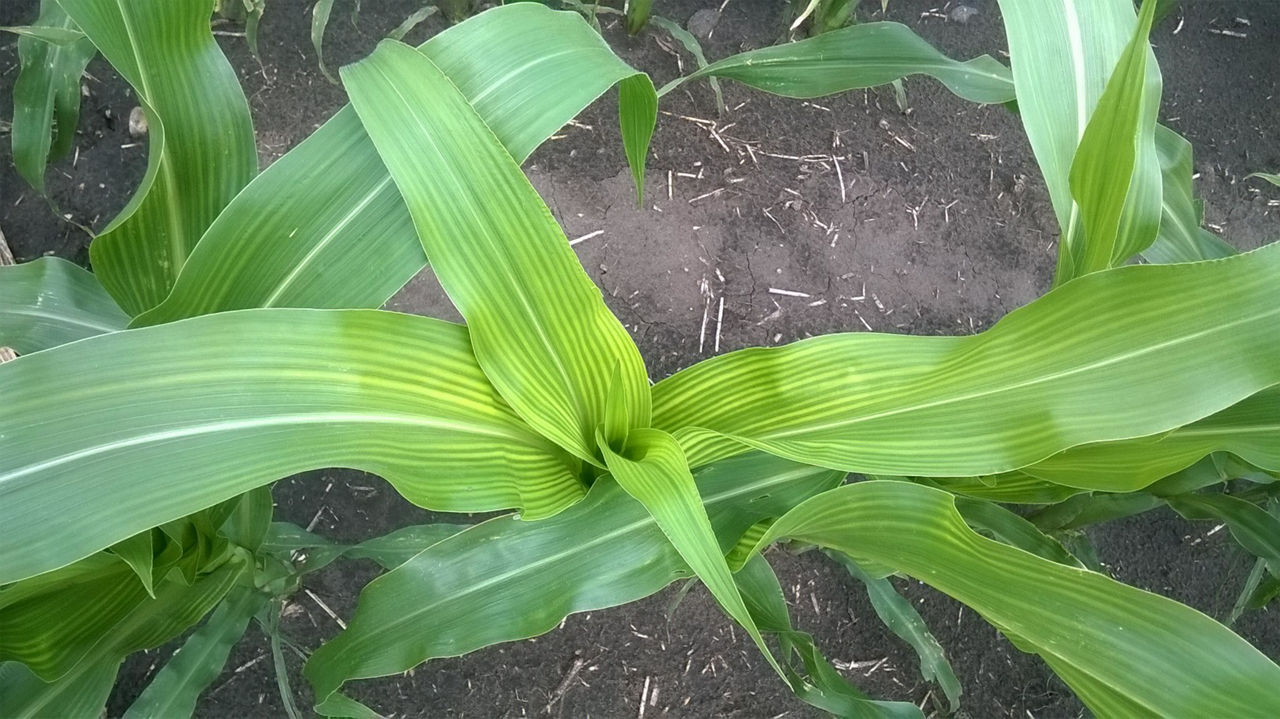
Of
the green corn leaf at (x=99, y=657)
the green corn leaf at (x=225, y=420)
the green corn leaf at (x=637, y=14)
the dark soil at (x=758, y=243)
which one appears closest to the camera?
the green corn leaf at (x=225, y=420)

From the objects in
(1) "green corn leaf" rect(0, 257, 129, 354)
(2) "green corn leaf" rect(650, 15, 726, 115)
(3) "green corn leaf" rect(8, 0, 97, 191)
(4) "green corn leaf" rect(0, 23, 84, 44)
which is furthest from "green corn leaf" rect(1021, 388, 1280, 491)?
(3) "green corn leaf" rect(8, 0, 97, 191)

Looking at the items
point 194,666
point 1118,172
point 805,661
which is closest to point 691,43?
point 1118,172

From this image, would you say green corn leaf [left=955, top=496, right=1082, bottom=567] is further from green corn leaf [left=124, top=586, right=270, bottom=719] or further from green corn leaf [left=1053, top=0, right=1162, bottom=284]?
green corn leaf [left=124, top=586, right=270, bottom=719]

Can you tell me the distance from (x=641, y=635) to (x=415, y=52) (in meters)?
0.76

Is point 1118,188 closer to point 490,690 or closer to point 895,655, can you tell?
point 895,655

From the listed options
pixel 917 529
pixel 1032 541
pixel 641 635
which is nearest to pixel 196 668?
pixel 641 635

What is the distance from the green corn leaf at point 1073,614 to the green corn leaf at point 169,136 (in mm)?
501

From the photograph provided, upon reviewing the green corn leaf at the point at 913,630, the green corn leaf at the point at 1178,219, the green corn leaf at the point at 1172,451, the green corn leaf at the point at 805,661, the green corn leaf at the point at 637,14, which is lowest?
the green corn leaf at the point at 913,630

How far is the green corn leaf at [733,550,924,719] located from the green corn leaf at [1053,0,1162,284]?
386 millimetres

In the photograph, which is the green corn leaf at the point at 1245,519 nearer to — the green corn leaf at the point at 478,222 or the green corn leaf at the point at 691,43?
the green corn leaf at the point at 478,222

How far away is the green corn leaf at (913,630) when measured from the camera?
0.89 metres

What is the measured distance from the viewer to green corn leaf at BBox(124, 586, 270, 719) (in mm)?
708

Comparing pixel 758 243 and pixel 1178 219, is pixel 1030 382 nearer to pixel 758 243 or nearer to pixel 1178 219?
pixel 1178 219

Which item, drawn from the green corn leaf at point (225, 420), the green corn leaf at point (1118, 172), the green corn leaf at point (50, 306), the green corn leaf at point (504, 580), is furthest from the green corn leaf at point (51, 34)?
the green corn leaf at point (1118, 172)
